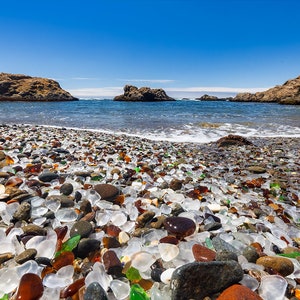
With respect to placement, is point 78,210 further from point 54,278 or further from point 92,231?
point 54,278

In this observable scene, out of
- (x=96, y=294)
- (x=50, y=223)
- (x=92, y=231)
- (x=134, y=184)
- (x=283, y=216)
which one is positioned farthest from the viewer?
(x=134, y=184)

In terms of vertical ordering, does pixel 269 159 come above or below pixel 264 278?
below

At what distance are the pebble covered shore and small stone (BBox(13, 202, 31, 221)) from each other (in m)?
0.01

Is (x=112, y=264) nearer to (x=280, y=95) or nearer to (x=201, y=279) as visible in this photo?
(x=201, y=279)

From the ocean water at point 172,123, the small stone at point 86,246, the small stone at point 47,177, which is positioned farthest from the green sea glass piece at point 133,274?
the ocean water at point 172,123

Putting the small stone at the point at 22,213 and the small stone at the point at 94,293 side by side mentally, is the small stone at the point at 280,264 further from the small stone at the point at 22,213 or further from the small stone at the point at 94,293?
the small stone at the point at 22,213

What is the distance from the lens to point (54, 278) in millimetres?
1645

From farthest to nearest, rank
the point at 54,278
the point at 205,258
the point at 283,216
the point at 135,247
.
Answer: the point at 283,216
the point at 135,247
the point at 205,258
the point at 54,278

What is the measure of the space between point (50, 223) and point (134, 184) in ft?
5.30

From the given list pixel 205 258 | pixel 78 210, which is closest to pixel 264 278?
pixel 205 258

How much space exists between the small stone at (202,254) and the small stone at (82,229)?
1010 mm

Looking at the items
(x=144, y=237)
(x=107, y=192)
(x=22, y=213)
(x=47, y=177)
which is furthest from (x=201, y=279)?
(x=47, y=177)

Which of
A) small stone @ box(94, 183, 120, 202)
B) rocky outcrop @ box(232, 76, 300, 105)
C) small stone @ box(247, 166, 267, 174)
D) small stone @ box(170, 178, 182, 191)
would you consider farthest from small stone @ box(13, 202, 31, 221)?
rocky outcrop @ box(232, 76, 300, 105)

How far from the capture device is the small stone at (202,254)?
180 centimetres
